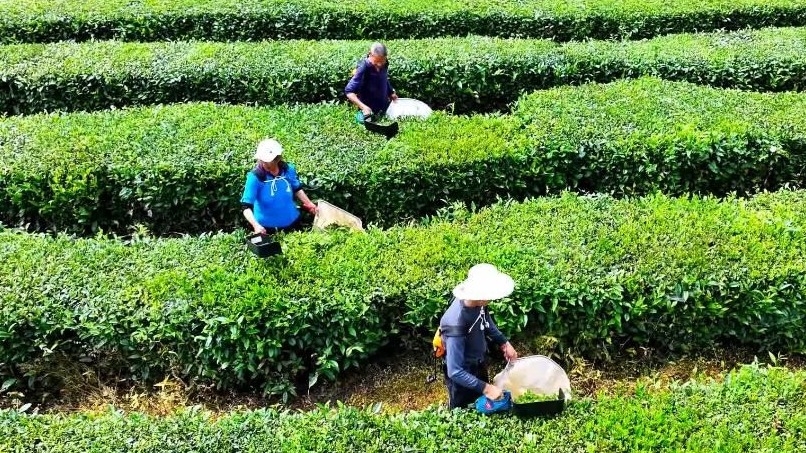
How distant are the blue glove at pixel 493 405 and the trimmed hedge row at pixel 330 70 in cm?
596

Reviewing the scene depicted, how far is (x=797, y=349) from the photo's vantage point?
5.74 m

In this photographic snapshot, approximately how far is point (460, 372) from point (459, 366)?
0.14 ft

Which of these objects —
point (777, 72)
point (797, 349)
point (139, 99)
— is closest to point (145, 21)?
point (139, 99)

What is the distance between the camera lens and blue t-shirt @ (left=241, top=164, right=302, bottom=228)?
235 inches

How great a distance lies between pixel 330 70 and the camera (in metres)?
9.52

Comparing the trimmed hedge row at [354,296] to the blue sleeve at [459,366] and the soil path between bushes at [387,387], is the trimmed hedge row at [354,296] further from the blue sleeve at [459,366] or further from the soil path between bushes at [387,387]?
the blue sleeve at [459,366]

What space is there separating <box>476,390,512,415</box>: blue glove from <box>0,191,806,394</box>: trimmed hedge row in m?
1.07

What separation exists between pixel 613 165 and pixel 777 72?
12.4 feet

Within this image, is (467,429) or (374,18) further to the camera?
(374,18)

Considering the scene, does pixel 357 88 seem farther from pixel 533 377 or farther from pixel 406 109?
pixel 533 377

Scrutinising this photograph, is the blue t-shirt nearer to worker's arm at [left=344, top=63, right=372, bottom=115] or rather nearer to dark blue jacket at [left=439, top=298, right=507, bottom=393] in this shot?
worker's arm at [left=344, top=63, right=372, bottom=115]

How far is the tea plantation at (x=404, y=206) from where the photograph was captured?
4574mm

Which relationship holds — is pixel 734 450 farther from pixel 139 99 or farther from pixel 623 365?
pixel 139 99

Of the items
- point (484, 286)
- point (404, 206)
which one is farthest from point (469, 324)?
point (404, 206)
